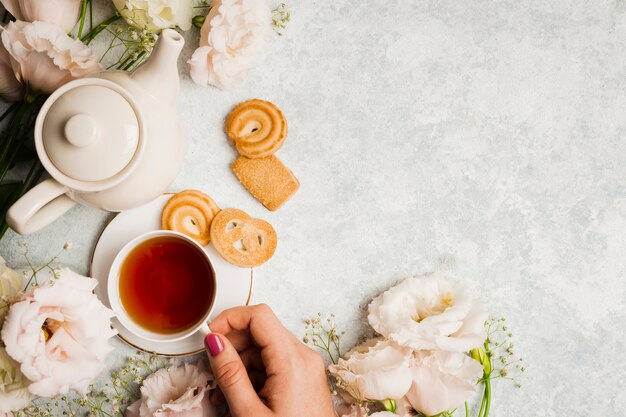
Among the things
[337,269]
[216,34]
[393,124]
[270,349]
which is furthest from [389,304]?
[216,34]

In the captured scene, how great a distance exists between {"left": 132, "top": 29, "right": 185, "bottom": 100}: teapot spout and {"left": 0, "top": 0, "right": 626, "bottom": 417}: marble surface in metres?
0.28

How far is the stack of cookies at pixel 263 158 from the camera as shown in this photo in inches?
45.6

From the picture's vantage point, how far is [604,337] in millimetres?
1243

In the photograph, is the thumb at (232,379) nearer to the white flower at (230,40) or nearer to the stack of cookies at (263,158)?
the stack of cookies at (263,158)

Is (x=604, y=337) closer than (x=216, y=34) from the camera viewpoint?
No

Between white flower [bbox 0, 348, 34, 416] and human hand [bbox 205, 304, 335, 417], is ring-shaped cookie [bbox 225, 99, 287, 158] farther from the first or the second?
white flower [bbox 0, 348, 34, 416]

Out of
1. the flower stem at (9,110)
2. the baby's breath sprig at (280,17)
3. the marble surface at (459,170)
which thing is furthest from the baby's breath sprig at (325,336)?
the flower stem at (9,110)

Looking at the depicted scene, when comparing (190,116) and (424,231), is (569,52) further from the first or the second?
(190,116)

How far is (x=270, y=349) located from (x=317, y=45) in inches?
25.3

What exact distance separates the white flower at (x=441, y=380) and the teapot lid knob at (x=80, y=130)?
0.72m

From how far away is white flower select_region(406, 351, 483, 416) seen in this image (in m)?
1.06

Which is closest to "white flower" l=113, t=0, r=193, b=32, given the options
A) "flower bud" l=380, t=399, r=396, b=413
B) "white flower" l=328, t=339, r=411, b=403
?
"white flower" l=328, t=339, r=411, b=403

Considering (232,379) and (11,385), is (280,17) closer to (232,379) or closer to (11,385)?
(232,379)

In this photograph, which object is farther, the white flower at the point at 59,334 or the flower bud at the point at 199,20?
the flower bud at the point at 199,20
